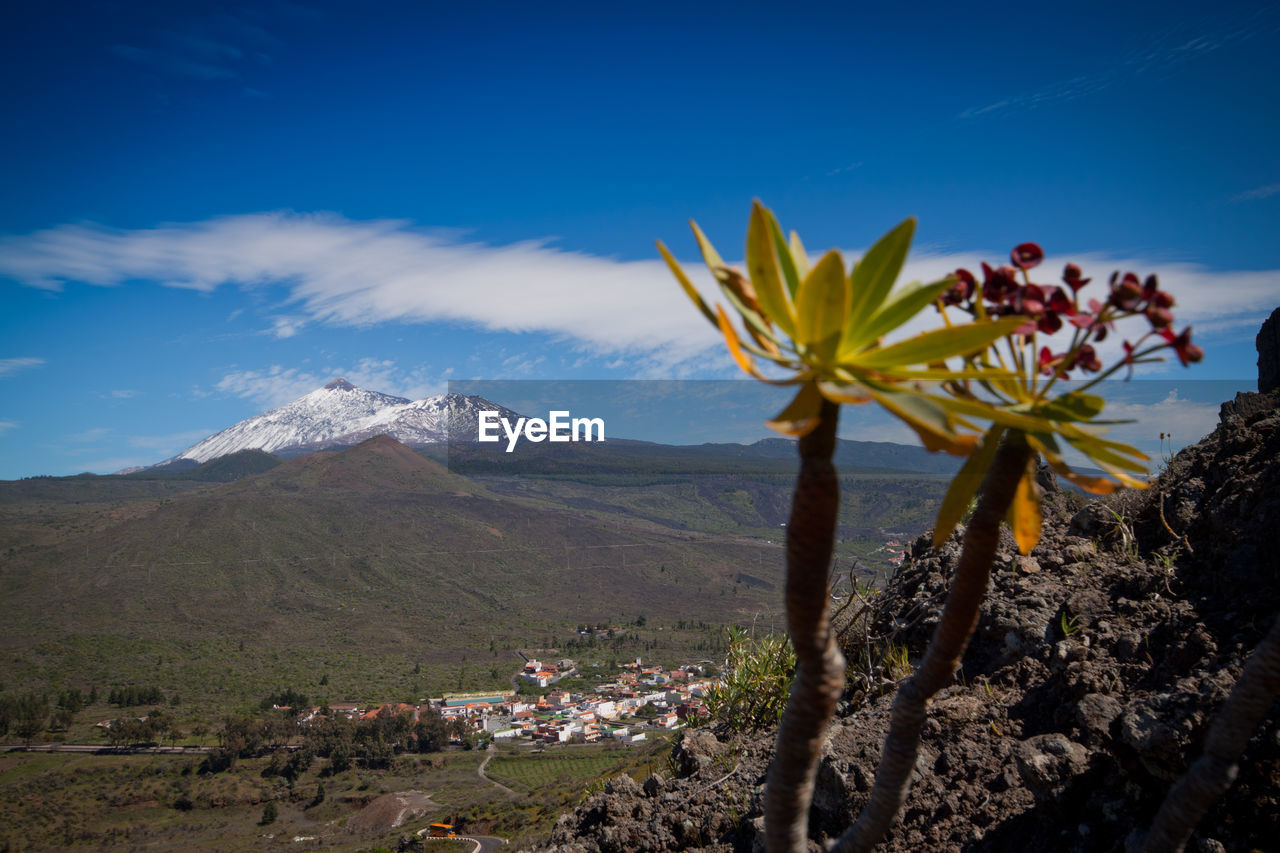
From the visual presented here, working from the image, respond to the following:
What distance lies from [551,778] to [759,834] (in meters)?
54.3

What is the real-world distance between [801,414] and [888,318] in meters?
0.36

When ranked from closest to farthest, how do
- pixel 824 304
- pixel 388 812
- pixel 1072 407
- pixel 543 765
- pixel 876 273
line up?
pixel 824 304, pixel 876 273, pixel 1072 407, pixel 388 812, pixel 543 765

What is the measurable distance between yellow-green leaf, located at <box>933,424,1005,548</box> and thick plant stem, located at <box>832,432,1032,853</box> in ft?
0.12

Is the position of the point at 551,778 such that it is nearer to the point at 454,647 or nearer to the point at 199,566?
the point at 454,647

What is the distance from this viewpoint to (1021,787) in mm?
3373

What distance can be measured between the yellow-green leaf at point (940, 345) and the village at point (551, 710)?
2145 inches

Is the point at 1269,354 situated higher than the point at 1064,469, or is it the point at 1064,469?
the point at 1269,354

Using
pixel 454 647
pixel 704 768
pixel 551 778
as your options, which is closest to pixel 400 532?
pixel 454 647

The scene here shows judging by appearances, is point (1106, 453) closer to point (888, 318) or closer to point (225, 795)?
point (888, 318)

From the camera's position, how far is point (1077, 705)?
134 inches

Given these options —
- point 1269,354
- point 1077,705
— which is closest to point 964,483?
point 1077,705

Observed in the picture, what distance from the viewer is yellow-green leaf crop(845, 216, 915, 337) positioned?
5.42ft

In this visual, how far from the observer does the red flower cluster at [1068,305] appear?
1.84 metres

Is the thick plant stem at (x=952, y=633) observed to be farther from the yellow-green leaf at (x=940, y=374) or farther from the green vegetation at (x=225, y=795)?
the green vegetation at (x=225, y=795)
